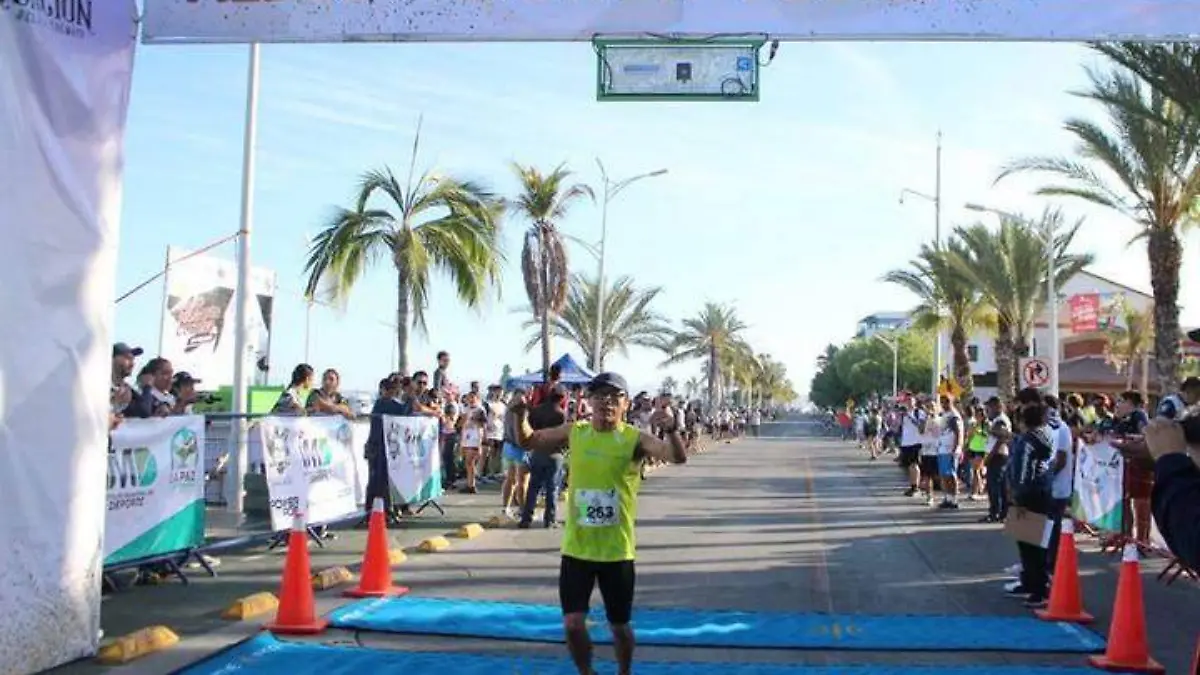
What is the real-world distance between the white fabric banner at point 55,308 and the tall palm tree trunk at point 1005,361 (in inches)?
1218

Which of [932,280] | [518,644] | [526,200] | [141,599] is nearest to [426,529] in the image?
[141,599]

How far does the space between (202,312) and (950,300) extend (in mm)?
26475

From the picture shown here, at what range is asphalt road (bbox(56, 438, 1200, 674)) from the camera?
8078 millimetres

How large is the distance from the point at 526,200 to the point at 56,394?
1011 inches

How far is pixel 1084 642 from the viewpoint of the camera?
845 cm

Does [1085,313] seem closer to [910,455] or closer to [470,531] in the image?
[910,455]

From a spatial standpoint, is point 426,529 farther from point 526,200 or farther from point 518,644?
point 526,200

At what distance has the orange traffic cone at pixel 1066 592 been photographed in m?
9.30

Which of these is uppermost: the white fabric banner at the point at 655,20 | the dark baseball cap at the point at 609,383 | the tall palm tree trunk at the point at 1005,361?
the white fabric banner at the point at 655,20

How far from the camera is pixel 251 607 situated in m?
8.98

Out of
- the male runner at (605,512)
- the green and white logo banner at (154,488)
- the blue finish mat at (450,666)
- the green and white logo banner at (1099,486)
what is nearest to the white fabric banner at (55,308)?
the blue finish mat at (450,666)

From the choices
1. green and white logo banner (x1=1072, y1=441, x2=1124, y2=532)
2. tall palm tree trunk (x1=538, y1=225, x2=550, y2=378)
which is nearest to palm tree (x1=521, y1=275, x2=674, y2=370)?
tall palm tree trunk (x1=538, y1=225, x2=550, y2=378)

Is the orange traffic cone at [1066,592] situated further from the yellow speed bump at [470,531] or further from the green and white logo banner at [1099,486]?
the yellow speed bump at [470,531]

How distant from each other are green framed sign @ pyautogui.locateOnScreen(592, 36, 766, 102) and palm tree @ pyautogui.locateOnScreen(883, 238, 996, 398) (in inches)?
1091
